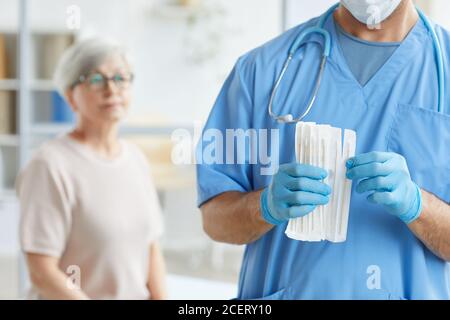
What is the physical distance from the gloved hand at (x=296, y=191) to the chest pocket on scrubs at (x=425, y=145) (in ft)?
0.41

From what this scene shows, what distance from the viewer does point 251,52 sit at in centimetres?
92

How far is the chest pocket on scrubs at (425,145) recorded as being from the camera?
2.70 ft

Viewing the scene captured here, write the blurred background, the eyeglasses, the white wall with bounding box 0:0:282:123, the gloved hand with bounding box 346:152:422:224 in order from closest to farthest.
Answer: the gloved hand with bounding box 346:152:422:224 → the eyeglasses → the blurred background → the white wall with bounding box 0:0:282:123

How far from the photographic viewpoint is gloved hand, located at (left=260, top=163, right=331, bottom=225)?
76 centimetres

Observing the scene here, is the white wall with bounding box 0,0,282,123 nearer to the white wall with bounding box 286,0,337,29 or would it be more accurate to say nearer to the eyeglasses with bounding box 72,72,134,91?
the eyeglasses with bounding box 72,72,134,91

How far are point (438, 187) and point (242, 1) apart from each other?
3.34 m

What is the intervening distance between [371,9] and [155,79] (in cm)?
328

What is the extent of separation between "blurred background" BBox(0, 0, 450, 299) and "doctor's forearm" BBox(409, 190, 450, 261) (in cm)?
249

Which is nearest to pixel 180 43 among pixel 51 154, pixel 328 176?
pixel 51 154

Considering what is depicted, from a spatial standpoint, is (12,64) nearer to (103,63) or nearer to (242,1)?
(242,1)

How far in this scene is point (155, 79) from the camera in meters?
4.05

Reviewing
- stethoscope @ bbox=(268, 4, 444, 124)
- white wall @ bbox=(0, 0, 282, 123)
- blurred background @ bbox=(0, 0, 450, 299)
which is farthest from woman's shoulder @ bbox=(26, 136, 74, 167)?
white wall @ bbox=(0, 0, 282, 123)

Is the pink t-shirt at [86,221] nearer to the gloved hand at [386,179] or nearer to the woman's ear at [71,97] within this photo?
the woman's ear at [71,97]

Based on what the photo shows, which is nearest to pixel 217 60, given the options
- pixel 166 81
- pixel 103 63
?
pixel 166 81
